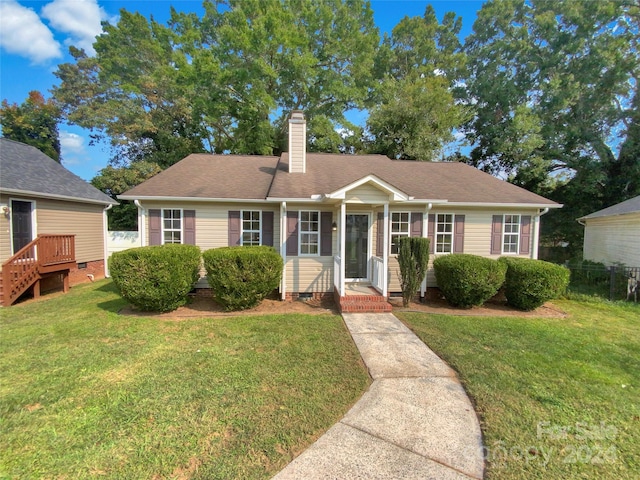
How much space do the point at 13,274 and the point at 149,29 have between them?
2158 centimetres

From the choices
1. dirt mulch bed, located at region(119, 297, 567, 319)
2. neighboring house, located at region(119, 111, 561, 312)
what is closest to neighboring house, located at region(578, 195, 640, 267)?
neighboring house, located at region(119, 111, 561, 312)

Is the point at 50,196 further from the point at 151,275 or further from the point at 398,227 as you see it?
the point at 398,227

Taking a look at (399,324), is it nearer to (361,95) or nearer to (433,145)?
(433,145)

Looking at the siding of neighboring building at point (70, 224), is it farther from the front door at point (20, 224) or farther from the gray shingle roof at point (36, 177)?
the gray shingle roof at point (36, 177)

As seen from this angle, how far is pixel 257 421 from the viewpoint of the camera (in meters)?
2.96

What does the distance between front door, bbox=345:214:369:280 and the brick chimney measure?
2707 mm

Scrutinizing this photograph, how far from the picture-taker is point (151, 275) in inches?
249

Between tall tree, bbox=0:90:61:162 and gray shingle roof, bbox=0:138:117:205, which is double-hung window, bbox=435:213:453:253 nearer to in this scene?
gray shingle roof, bbox=0:138:117:205

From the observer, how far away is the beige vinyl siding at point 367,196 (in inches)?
278

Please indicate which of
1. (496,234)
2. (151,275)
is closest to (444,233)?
(496,234)

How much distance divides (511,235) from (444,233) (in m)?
2.17

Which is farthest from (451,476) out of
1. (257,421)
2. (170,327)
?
(170,327)

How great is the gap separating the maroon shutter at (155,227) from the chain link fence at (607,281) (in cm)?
1291

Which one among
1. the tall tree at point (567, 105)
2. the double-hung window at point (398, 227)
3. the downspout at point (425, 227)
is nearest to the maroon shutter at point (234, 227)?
the double-hung window at point (398, 227)
